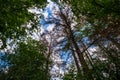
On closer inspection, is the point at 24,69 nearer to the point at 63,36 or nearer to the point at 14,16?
the point at 63,36

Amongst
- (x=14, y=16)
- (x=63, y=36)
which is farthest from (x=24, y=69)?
(x=14, y=16)

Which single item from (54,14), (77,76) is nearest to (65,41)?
(54,14)

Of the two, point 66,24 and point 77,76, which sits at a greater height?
point 66,24

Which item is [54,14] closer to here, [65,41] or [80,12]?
[65,41]

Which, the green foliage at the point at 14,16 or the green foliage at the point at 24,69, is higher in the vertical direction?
the green foliage at the point at 24,69

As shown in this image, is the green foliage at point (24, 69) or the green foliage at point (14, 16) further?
the green foliage at point (24, 69)

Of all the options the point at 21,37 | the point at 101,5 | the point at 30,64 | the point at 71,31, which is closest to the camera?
the point at 101,5

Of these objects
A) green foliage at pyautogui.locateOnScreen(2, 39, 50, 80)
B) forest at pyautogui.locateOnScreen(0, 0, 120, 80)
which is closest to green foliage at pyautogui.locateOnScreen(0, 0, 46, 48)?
forest at pyautogui.locateOnScreen(0, 0, 120, 80)

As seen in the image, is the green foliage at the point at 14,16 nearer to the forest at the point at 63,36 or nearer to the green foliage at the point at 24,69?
the forest at the point at 63,36

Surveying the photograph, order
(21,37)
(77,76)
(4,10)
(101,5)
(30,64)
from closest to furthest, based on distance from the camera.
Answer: (4,10) → (101,5) → (21,37) → (77,76) → (30,64)

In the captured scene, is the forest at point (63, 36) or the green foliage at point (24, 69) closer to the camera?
the forest at point (63, 36)

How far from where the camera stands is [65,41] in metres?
23.9

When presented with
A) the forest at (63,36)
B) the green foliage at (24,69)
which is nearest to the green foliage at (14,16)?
the forest at (63,36)

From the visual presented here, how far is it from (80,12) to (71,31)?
9.61 metres
